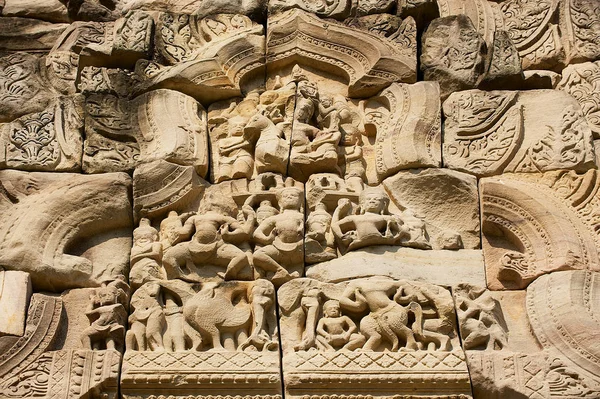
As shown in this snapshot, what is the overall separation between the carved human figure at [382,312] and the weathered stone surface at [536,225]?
656mm

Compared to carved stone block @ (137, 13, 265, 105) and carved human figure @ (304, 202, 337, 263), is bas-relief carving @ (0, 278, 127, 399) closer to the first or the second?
carved human figure @ (304, 202, 337, 263)

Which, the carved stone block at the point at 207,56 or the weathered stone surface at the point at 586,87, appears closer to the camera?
the weathered stone surface at the point at 586,87

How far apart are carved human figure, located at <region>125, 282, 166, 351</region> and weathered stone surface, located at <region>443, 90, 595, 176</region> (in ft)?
6.55

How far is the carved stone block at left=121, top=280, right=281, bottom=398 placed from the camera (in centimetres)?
674

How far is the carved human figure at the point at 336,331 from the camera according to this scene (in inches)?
272

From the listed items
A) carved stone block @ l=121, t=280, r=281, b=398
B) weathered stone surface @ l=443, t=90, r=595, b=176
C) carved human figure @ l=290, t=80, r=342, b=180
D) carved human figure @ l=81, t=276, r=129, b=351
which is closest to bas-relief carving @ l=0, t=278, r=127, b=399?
carved human figure @ l=81, t=276, r=129, b=351

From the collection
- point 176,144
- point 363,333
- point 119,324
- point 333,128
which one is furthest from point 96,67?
point 363,333

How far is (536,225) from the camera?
24.5 feet

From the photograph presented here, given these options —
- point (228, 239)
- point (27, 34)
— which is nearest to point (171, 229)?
point (228, 239)

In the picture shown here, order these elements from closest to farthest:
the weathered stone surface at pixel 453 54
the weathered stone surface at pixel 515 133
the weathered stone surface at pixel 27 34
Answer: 1. the weathered stone surface at pixel 515 133
2. the weathered stone surface at pixel 453 54
3. the weathered stone surface at pixel 27 34

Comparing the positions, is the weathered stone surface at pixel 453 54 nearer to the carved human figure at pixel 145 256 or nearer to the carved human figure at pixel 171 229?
the carved human figure at pixel 171 229

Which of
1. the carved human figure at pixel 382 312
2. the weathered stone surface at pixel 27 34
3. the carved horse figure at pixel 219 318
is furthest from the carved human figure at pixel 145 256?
the weathered stone surface at pixel 27 34

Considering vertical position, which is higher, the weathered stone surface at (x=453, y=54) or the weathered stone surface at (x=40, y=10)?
the weathered stone surface at (x=40, y=10)

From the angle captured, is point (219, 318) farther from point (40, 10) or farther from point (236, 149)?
point (40, 10)
